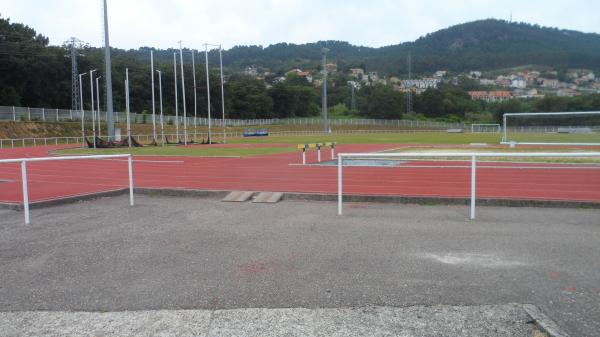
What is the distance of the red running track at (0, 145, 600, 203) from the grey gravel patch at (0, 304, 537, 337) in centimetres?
673

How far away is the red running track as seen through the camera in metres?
11.9

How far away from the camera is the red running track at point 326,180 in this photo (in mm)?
11945

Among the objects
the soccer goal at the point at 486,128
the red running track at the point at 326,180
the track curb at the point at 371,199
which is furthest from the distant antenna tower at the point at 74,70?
the soccer goal at the point at 486,128

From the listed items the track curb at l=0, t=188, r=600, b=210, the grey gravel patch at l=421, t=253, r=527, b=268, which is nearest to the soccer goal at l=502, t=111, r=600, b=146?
the track curb at l=0, t=188, r=600, b=210

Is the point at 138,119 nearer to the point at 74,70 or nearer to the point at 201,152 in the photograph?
the point at 74,70

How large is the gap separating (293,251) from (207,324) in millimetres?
2406

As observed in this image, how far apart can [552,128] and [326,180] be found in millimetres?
29978

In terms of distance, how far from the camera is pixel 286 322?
4113 mm

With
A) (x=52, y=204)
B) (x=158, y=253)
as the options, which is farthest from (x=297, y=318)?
(x=52, y=204)

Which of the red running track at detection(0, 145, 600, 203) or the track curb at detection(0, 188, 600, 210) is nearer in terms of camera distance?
the track curb at detection(0, 188, 600, 210)

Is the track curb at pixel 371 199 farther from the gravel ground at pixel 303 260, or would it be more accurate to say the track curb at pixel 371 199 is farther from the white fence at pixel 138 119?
the white fence at pixel 138 119

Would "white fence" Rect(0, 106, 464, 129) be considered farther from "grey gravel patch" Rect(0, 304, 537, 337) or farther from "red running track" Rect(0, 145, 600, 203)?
"grey gravel patch" Rect(0, 304, 537, 337)

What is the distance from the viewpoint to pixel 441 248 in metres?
6.51

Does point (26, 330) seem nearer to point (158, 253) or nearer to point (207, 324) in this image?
point (207, 324)
